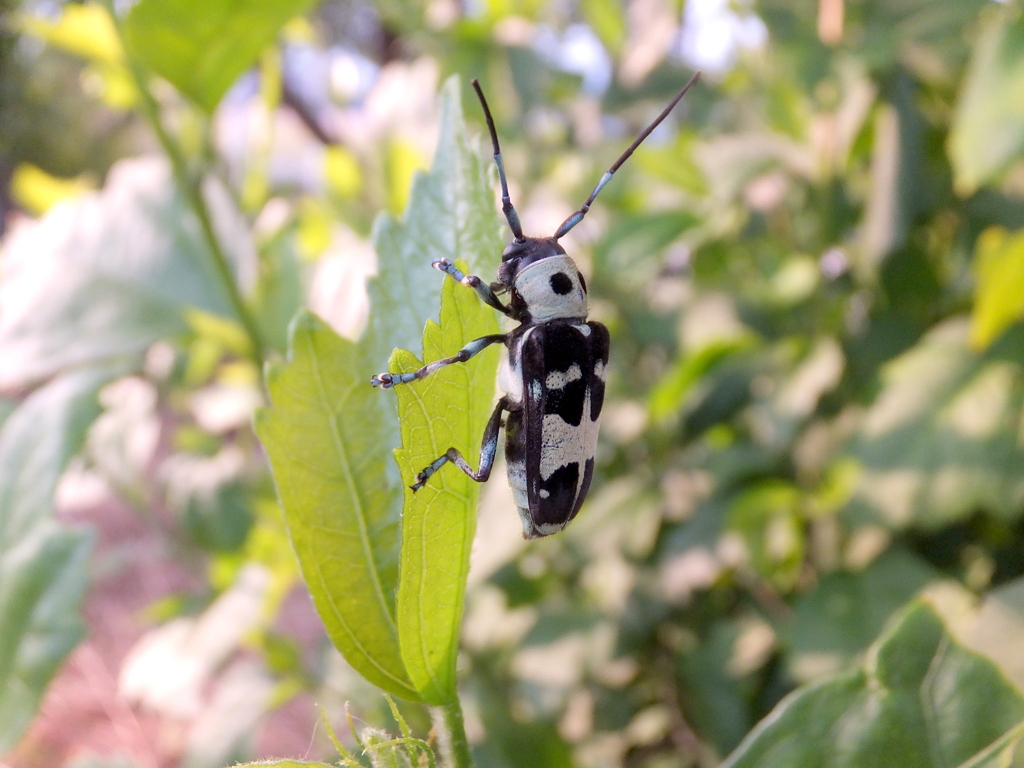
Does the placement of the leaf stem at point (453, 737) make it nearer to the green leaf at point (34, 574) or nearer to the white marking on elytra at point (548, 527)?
the white marking on elytra at point (548, 527)

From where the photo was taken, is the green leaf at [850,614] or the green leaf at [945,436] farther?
the green leaf at [850,614]

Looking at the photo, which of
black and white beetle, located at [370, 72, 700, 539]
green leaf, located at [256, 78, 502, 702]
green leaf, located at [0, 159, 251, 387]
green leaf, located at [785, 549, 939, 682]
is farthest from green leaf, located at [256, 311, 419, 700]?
green leaf, located at [785, 549, 939, 682]

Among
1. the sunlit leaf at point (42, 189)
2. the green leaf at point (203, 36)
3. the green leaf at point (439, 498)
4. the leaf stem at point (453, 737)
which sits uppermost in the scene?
the sunlit leaf at point (42, 189)

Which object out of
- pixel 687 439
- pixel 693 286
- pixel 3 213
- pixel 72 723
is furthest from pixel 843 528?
pixel 3 213

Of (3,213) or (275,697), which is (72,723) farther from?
(3,213)

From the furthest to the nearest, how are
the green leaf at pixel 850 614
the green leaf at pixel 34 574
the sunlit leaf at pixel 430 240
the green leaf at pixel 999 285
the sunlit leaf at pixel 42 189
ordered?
1. the sunlit leaf at pixel 42 189
2. the green leaf at pixel 850 614
3. the green leaf at pixel 999 285
4. the green leaf at pixel 34 574
5. the sunlit leaf at pixel 430 240

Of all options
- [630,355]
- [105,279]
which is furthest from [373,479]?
[630,355]

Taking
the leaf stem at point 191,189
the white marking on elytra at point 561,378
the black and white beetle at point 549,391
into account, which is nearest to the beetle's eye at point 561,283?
the black and white beetle at point 549,391
